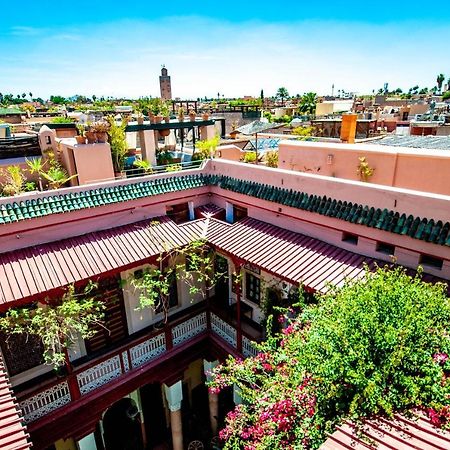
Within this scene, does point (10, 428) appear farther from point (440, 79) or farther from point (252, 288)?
point (440, 79)

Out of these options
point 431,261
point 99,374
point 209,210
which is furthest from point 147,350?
point 431,261

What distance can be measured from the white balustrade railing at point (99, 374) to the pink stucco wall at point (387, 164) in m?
8.83

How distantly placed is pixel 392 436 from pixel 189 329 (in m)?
7.84

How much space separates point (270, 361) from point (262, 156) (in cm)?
1193

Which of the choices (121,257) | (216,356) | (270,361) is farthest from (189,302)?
(270,361)

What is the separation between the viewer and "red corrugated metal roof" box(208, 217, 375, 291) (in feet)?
26.5

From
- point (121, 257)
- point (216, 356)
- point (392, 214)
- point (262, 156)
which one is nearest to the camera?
point (392, 214)

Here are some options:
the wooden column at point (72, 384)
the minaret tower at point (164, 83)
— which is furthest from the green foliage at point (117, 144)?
the minaret tower at point (164, 83)

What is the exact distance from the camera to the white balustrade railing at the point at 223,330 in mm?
11094

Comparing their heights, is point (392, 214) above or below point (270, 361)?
above

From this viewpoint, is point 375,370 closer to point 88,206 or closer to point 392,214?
point 392,214

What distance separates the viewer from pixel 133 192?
10.8 metres

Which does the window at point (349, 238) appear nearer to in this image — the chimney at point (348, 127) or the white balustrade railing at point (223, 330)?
the white balustrade railing at point (223, 330)

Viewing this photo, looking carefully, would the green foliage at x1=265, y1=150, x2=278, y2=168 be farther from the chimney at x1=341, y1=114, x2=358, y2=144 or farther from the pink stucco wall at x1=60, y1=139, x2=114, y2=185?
the pink stucco wall at x1=60, y1=139, x2=114, y2=185
